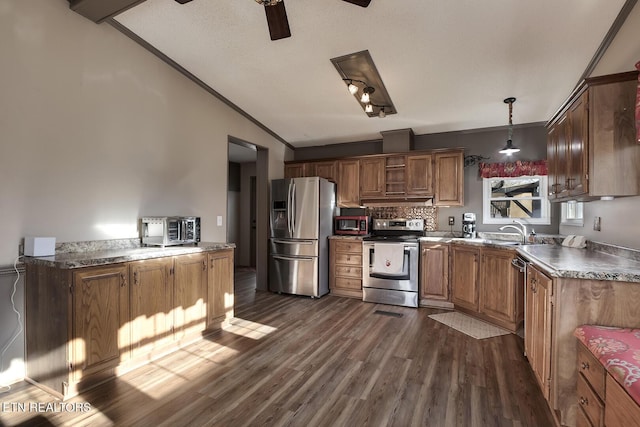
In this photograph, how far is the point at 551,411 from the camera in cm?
185

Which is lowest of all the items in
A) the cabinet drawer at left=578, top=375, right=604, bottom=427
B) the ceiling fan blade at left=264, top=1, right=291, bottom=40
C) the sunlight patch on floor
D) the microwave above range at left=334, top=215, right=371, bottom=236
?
the sunlight patch on floor

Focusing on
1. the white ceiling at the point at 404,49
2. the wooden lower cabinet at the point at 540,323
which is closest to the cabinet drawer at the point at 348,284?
the wooden lower cabinet at the point at 540,323

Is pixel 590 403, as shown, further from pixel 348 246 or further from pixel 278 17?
pixel 348 246

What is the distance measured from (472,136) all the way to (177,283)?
4.42m

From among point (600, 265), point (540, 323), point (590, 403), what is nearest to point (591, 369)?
point (590, 403)

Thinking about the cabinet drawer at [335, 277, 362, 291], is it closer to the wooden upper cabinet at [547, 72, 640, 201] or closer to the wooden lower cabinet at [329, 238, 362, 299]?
the wooden lower cabinet at [329, 238, 362, 299]

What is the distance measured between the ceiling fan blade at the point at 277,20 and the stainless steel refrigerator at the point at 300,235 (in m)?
2.48

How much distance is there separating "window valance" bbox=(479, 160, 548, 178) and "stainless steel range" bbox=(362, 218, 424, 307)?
1395 millimetres

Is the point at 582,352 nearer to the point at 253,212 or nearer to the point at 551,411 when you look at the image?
the point at 551,411

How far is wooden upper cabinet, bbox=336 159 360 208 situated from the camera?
16.1ft

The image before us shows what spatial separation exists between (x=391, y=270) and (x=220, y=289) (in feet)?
7.57

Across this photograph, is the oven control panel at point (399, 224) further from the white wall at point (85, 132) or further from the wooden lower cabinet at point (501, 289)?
the white wall at point (85, 132)

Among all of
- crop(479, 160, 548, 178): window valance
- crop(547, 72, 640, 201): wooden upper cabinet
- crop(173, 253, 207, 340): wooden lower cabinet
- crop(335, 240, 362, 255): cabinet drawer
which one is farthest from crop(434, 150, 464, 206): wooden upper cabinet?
crop(173, 253, 207, 340): wooden lower cabinet

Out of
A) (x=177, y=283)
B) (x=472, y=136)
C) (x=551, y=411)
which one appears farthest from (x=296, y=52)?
(x=551, y=411)
